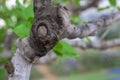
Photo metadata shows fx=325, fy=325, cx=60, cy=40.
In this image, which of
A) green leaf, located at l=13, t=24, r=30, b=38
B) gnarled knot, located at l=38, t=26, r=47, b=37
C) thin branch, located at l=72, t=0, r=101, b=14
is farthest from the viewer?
thin branch, located at l=72, t=0, r=101, b=14

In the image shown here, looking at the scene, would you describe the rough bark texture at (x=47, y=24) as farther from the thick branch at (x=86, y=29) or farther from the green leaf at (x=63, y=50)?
the green leaf at (x=63, y=50)

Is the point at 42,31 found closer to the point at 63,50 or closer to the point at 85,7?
the point at 63,50

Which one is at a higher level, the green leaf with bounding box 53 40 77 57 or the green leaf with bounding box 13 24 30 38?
the green leaf with bounding box 13 24 30 38

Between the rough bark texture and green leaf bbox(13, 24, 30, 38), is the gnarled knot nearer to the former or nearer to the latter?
the rough bark texture

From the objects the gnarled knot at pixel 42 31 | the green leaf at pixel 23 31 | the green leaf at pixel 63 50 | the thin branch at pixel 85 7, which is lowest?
the gnarled knot at pixel 42 31

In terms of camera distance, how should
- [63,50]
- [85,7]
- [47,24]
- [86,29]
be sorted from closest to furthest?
1. [47,24]
2. [86,29]
3. [63,50]
4. [85,7]

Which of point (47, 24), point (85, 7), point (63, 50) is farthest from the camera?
point (85, 7)

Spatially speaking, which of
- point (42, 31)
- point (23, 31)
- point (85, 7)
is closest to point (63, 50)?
point (23, 31)

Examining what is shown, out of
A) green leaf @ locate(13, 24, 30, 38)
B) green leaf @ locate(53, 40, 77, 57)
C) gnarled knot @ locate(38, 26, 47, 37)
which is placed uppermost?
green leaf @ locate(13, 24, 30, 38)

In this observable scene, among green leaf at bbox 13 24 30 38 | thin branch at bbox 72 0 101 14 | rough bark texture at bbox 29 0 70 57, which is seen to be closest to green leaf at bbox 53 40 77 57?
green leaf at bbox 13 24 30 38

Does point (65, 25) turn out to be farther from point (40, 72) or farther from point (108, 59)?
point (108, 59)

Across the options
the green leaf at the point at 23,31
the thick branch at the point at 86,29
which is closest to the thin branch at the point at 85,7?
the thick branch at the point at 86,29
